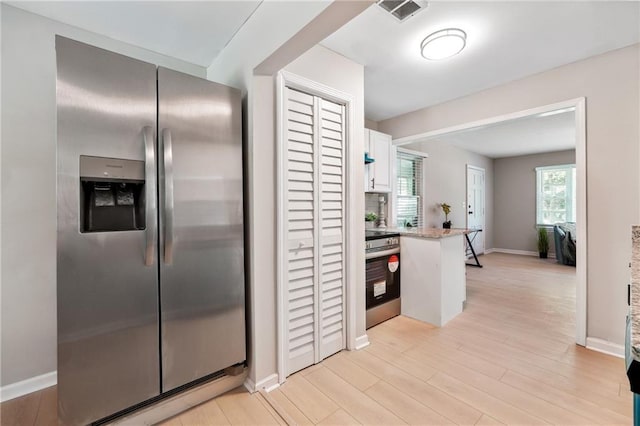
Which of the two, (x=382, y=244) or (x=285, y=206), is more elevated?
(x=285, y=206)

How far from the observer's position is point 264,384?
177 centimetres

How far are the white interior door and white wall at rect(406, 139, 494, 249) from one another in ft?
0.47

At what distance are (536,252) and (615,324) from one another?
4.96m

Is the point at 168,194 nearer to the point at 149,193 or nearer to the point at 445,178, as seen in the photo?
the point at 149,193

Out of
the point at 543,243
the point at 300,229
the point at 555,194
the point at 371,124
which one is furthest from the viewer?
the point at 555,194

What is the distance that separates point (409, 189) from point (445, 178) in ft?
3.95

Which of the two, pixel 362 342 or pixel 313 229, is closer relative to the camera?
pixel 313 229

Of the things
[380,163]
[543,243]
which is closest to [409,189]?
[380,163]

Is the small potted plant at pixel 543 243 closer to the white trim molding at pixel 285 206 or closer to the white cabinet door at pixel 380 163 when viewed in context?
the white cabinet door at pixel 380 163

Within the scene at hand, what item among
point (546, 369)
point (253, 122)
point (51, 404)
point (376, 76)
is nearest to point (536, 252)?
point (546, 369)

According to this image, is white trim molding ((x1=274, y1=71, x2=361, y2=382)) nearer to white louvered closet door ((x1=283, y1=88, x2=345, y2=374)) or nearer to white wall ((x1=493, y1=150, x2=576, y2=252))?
white louvered closet door ((x1=283, y1=88, x2=345, y2=374))

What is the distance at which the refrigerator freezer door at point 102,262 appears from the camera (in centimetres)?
125

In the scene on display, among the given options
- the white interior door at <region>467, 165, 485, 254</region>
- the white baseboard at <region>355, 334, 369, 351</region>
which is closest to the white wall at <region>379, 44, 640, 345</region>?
the white baseboard at <region>355, 334, 369, 351</region>

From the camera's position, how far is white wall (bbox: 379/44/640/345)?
2129mm
